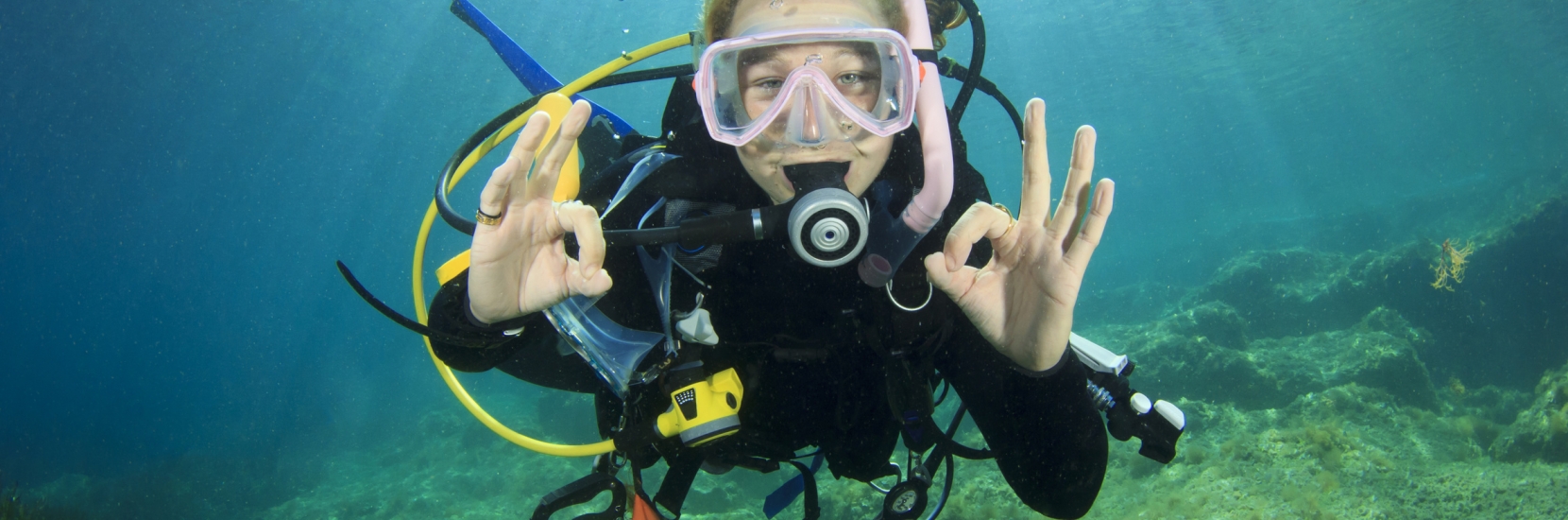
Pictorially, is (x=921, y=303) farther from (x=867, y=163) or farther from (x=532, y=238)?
(x=532, y=238)

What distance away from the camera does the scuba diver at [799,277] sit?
68.4 inches

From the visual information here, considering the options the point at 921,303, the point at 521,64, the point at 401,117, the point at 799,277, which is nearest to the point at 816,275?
the point at 799,277

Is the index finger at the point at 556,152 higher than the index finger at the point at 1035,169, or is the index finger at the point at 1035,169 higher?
the index finger at the point at 556,152

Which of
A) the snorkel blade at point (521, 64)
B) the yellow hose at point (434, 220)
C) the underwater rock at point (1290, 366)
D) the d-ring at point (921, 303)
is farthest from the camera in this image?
the underwater rock at point (1290, 366)

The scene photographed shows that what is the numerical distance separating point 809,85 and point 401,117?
38589mm

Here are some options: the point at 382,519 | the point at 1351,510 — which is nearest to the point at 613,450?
the point at 1351,510

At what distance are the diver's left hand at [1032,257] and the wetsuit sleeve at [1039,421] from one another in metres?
0.25

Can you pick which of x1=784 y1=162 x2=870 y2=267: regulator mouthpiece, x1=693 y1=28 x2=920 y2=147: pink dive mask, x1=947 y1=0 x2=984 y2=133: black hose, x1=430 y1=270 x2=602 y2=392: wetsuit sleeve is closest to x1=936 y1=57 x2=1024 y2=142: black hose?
x1=947 y1=0 x2=984 y2=133: black hose

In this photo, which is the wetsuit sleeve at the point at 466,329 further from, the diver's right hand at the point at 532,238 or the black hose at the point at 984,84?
the black hose at the point at 984,84

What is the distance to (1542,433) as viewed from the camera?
7.33m

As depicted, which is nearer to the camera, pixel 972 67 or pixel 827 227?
pixel 827 227

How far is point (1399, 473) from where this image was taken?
6.44 m

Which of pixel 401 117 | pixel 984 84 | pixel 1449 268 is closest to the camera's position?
pixel 984 84

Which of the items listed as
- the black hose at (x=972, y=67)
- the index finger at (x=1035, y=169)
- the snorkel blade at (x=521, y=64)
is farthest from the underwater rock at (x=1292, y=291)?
the snorkel blade at (x=521, y=64)
